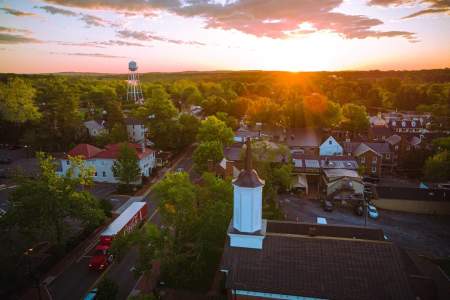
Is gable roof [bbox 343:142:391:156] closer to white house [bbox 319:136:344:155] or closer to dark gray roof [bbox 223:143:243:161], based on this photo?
white house [bbox 319:136:344:155]

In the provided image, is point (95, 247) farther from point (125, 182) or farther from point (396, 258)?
point (396, 258)

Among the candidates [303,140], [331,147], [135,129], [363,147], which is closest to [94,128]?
[135,129]

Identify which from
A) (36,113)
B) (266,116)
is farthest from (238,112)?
(36,113)

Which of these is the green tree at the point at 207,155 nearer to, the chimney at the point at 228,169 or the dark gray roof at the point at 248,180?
the chimney at the point at 228,169

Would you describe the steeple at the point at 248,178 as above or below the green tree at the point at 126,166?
above

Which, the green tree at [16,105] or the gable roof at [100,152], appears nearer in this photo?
the gable roof at [100,152]

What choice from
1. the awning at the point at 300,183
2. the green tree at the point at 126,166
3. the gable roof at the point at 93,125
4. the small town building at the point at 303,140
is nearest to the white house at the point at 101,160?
the green tree at the point at 126,166
